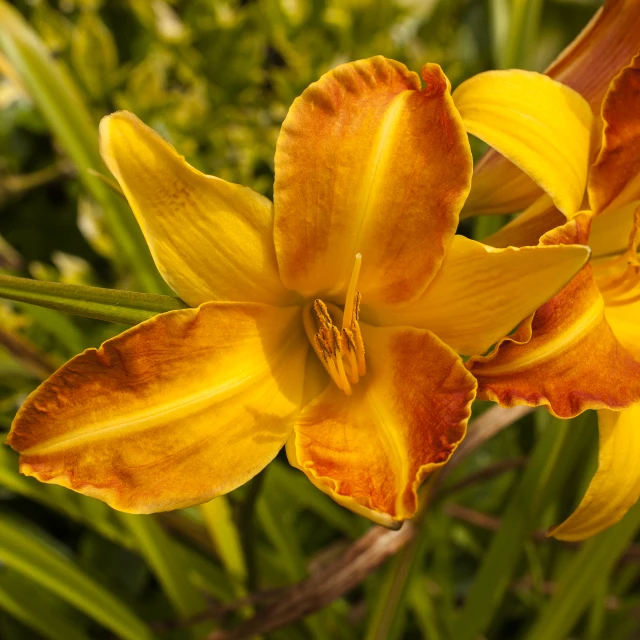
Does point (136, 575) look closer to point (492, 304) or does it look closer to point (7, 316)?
point (7, 316)

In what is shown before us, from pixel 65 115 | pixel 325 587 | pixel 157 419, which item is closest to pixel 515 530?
pixel 325 587

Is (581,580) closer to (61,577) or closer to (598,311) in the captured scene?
(598,311)

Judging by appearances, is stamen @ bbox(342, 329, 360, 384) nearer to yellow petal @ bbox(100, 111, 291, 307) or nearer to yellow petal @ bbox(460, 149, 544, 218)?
yellow petal @ bbox(100, 111, 291, 307)

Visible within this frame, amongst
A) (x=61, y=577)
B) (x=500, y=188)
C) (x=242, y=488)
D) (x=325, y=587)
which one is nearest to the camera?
(x=500, y=188)

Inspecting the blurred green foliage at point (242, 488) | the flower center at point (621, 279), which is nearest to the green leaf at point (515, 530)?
the blurred green foliage at point (242, 488)

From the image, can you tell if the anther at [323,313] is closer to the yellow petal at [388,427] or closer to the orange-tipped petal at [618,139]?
the yellow petal at [388,427]
